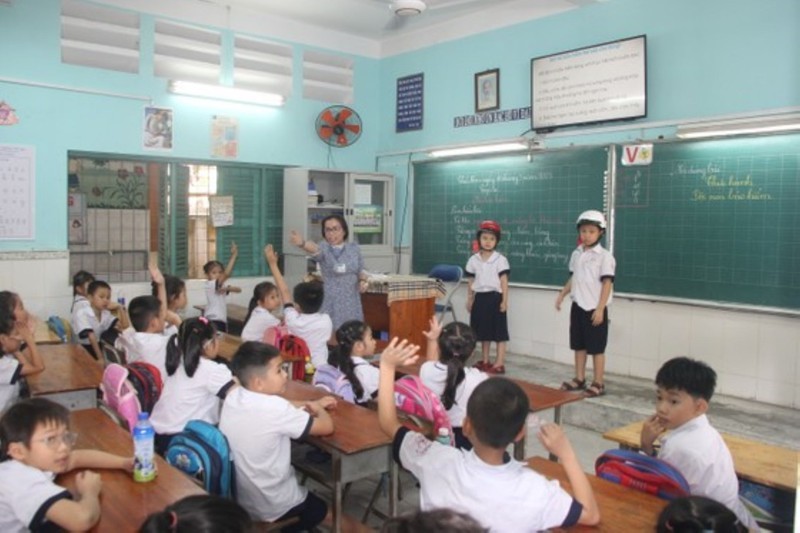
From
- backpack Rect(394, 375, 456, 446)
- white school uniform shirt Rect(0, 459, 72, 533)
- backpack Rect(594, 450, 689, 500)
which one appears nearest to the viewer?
white school uniform shirt Rect(0, 459, 72, 533)

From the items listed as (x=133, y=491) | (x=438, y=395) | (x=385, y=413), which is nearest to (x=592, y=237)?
(x=438, y=395)

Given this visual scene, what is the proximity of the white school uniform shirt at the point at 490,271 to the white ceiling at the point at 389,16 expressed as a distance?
7.21 ft

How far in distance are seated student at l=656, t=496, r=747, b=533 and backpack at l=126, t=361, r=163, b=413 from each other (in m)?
2.09

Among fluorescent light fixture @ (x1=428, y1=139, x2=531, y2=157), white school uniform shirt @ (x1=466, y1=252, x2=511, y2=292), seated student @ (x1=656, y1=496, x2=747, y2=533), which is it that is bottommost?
seated student @ (x1=656, y1=496, x2=747, y2=533)

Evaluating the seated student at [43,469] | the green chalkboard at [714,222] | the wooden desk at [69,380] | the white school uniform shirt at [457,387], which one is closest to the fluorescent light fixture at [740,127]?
the green chalkboard at [714,222]

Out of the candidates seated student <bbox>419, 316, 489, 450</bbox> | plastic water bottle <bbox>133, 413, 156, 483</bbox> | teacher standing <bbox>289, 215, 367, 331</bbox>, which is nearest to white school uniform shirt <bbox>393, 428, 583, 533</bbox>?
plastic water bottle <bbox>133, 413, 156, 483</bbox>

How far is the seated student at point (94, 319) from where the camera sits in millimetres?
4578

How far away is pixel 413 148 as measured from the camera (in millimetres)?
7074

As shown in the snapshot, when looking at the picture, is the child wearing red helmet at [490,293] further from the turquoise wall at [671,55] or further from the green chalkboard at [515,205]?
the turquoise wall at [671,55]

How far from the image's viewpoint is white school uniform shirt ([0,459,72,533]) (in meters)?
1.63

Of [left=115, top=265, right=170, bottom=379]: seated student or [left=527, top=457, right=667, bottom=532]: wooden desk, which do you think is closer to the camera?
[left=527, top=457, right=667, bottom=532]: wooden desk

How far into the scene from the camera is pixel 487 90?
6.30 meters

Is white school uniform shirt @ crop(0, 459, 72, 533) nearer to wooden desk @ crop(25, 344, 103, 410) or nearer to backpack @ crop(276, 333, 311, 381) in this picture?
wooden desk @ crop(25, 344, 103, 410)

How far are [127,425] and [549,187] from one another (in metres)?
4.15
